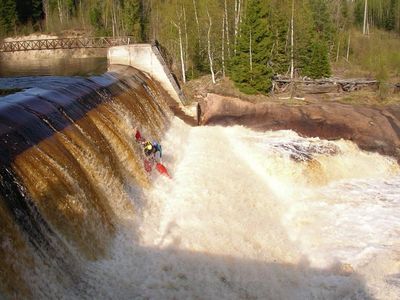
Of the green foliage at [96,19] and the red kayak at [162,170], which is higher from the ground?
the green foliage at [96,19]

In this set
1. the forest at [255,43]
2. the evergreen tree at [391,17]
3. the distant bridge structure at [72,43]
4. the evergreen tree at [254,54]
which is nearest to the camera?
the evergreen tree at [254,54]

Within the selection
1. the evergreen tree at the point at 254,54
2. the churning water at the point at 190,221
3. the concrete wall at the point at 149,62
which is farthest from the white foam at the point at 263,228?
the evergreen tree at the point at 254,54

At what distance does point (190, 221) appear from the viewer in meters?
11.5

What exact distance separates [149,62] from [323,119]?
9.69 metres

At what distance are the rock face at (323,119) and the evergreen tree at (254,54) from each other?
6.73 feet

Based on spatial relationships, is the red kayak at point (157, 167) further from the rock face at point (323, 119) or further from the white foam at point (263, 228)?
the rock face at point (323, 119)

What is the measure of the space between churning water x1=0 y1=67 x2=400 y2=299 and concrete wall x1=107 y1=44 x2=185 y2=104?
242 inches

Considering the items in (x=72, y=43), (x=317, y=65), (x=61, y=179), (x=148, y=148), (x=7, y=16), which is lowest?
(x=148, y=148)

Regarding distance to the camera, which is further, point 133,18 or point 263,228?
point 133,18

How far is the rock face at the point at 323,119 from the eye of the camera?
1911 centimetres

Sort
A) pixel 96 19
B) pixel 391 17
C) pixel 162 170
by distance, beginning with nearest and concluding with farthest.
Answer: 1. pixel 162 170
2. pixel 391 17
3. pixel 96 19

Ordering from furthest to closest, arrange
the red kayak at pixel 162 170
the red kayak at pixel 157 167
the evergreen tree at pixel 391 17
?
the evergreen tree at pixel 391 17 < the red kayak at pixel 162 170 < the red kayak at pixel 157 167

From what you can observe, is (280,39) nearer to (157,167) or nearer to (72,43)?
(72,43)

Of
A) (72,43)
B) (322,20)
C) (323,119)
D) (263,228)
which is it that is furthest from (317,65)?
(72,43)
